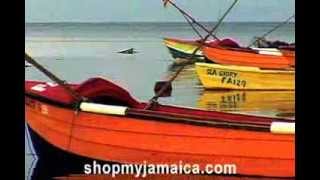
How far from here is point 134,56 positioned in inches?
108

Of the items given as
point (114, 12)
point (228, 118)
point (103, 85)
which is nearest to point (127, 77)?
point (103, 85)

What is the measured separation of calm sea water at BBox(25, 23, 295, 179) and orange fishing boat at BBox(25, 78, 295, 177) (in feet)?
0.14

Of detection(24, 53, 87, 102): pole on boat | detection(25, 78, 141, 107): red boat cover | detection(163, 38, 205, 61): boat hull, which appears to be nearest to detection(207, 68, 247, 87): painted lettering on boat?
detection(163, 38, 205, 61): boat hull

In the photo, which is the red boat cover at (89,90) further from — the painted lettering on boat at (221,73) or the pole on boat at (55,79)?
the painted lettering on boat at (221,73)

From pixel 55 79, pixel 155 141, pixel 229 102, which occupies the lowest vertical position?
pixel 155 141

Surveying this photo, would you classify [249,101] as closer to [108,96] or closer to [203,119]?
[203,119]

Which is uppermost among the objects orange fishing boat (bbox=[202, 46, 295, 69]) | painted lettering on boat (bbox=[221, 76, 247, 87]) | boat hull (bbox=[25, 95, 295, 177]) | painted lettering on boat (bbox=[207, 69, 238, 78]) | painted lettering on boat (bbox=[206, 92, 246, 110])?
orange fishing boat (bbox=[202, 46, 295, 69])

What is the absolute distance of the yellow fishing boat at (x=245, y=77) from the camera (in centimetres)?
273

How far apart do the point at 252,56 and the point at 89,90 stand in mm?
731

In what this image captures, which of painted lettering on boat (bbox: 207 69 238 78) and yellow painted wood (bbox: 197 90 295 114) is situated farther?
painted lettering on boat (bbox: 207 69 238 78)

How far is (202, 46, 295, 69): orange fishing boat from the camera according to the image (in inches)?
108

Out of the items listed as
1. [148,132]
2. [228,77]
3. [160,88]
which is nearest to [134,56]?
[160,88]

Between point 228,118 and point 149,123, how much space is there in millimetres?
343

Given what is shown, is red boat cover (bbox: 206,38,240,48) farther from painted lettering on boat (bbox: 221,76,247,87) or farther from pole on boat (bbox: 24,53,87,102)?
pole on boat (bbox: 24,53,87,102)
